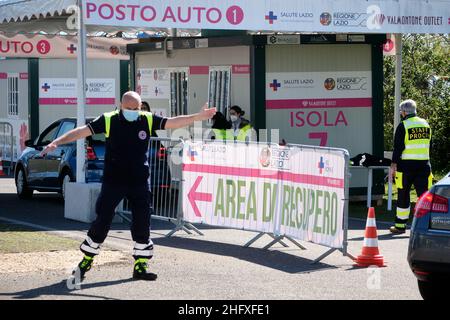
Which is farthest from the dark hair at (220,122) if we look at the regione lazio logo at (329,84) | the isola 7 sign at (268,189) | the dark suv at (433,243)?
the dark suv at (433,243)

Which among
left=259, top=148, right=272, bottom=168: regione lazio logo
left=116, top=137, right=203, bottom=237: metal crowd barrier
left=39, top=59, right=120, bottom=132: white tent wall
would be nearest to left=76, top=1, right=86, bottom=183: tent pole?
left=116, top=137, right=203, bottom=237: metal crowd barrier

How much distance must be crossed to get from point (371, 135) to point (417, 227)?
9.81 meters

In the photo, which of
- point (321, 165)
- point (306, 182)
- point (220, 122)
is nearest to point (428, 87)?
point (220, 122)

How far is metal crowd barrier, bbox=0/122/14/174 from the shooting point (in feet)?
92.9

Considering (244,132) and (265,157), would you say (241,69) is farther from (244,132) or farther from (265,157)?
(265,157)

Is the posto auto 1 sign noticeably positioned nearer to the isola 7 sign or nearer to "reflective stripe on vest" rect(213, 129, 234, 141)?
"reflective stripe on vest" rect(213, 129, 234, 141)

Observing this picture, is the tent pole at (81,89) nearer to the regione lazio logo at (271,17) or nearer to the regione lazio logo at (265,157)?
the regione lazio logo at (271,17)

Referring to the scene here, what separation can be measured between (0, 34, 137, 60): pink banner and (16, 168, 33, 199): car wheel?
18.5 feet

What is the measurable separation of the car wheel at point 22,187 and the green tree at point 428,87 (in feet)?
31.7

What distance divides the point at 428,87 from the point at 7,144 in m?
11.5

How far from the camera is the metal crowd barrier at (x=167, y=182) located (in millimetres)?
14281

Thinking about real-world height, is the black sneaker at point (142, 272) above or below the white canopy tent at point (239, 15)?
below

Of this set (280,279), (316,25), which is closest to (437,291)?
(280,279)
